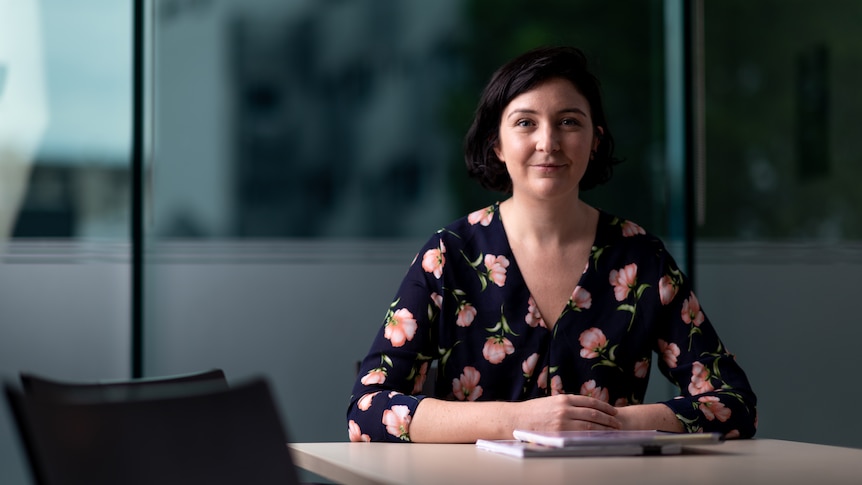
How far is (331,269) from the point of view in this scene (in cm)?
362

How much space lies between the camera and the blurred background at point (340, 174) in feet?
11.2

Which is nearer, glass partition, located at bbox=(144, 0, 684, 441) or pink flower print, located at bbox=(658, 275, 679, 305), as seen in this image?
pink flower print, located at bbox=(658, 275, 679, 305)

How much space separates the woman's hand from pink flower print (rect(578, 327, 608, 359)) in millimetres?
334

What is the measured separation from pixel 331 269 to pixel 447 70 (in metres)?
0.81

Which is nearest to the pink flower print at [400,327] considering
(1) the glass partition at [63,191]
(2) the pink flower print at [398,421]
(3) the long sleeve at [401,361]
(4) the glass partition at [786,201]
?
(3) the long sleeve at [401,361]

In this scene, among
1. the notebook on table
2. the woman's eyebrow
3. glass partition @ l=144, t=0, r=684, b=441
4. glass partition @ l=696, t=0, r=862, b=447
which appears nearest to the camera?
the notebook on table

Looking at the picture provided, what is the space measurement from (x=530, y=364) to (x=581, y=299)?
0.16 metres

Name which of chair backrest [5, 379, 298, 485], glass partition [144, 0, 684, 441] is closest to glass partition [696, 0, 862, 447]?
glass partition [144, 0, 684, 441]

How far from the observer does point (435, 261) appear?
2068 mm

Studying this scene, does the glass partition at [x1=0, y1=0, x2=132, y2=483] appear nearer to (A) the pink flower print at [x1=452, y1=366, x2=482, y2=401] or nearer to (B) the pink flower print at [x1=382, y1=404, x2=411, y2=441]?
(A) the pink flower print at [x1=452, y1=366, x2=482, y2=401]

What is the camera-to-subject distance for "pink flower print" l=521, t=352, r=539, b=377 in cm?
199

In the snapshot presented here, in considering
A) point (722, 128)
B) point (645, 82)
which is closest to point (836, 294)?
point (722, 128)

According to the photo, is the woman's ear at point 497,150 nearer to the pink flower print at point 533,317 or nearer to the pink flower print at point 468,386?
the pink flower print at point 533,317

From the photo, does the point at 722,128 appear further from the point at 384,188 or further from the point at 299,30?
the point at 299,30
